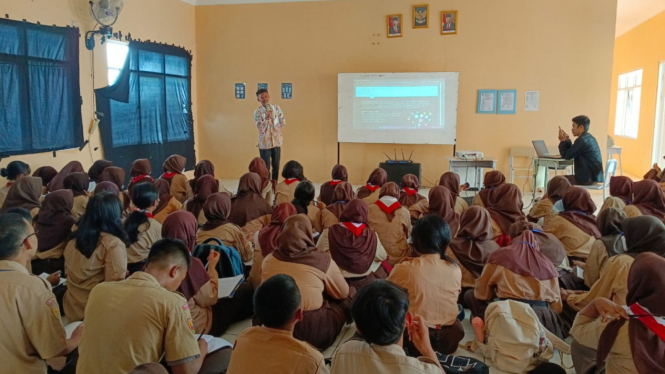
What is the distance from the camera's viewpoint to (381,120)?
8.23 metres

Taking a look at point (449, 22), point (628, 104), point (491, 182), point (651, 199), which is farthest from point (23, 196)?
point (628, 104)

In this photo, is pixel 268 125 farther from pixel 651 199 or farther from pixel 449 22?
pixel 651 199

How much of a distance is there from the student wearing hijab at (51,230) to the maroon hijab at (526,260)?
2.68 m

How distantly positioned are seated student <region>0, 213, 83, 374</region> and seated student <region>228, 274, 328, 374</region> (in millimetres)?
775

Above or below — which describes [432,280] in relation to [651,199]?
below

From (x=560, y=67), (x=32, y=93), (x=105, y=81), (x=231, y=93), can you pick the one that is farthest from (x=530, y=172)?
(x=32, y=93)

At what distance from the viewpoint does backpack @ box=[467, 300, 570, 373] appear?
7.72 ft

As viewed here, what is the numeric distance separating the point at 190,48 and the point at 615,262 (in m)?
7.94

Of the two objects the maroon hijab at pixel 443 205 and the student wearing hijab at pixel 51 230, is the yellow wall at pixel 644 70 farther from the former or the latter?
the student wearing hijab at pixel 51 230

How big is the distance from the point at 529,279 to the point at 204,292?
1.65 metres

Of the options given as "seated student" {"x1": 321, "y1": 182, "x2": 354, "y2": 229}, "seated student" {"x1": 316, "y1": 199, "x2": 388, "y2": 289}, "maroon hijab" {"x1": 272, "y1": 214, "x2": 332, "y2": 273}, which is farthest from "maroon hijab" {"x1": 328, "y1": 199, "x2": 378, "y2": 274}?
"seated student" {"x1": 321, "y1": 182, "x2": 354, "y2": 229}

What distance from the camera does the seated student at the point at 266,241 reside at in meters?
3.11

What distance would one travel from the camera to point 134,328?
1692 mm

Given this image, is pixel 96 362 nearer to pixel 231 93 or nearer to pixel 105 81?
pixel 105 81
